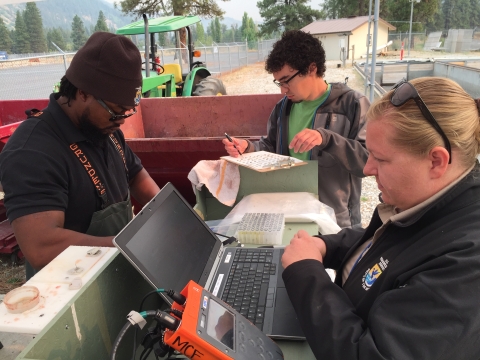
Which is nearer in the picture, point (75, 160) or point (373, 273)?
point (373, 273)

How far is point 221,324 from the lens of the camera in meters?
0.95

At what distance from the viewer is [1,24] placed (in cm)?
5144

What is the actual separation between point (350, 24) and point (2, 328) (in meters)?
36.7

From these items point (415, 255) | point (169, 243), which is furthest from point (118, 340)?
point (415, 255)

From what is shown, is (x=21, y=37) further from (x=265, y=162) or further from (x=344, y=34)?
(x=265, y=162)

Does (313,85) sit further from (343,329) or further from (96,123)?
(343,329)

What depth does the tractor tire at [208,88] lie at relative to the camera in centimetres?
651

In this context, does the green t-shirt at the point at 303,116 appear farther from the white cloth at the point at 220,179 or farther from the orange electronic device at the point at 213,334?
the orange electronic device at the point at 213,334

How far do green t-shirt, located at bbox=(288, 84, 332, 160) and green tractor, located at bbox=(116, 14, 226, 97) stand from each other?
3.37 m

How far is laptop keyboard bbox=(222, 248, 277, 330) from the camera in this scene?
1.27 meters

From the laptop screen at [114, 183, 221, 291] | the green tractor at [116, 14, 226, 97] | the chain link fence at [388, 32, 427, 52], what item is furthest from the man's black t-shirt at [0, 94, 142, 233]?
Result: the chain link fence at [388, 32, 427, 52]

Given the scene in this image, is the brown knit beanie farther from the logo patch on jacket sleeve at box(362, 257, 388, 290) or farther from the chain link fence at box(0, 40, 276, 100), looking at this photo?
the chain link fence at box(0, 40, 276, 100)

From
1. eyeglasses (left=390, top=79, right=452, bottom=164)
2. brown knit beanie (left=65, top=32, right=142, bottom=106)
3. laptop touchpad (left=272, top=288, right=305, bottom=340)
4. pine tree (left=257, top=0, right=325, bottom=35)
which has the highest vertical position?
pine tree (left=257, top=0, right=325, bottom=35)

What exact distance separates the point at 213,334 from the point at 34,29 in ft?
233
